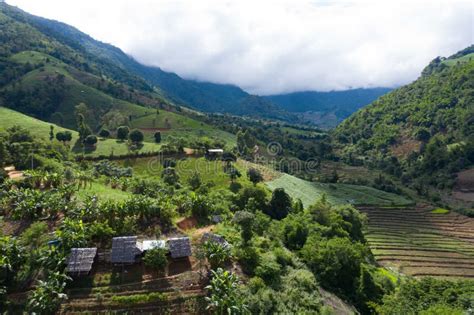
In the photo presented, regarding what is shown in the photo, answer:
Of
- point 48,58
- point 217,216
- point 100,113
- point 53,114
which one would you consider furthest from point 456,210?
point 48,58

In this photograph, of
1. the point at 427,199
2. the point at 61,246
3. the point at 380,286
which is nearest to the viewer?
the point at 61,246

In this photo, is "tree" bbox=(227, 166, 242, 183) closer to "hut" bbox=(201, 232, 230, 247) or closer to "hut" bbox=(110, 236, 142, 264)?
"hut" bbox=(201, 232, 230, 247)

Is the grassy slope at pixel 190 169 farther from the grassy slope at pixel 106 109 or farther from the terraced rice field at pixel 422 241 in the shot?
the grassy slope at pixel 106 109

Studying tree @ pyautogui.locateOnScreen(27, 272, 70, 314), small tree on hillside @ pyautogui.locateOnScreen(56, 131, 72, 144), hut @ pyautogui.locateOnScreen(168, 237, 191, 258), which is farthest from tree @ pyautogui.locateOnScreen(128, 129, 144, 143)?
tree @ pyautogui.locateOnScreen(27, 272, 70, 314)

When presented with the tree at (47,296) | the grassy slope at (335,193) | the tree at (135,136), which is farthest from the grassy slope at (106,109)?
the tree at (47,296)

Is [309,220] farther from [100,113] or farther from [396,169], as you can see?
[100,113]

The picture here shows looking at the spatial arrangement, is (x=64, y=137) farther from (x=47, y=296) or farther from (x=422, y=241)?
(x=422, y=241)

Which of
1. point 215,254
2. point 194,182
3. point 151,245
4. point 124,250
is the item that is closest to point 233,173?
point 194,182

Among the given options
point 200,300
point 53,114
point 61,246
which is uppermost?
point 53,114
